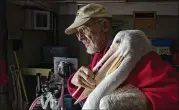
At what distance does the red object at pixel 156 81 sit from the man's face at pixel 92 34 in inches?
11.6

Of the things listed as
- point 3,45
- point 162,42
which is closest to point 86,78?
point 3,45

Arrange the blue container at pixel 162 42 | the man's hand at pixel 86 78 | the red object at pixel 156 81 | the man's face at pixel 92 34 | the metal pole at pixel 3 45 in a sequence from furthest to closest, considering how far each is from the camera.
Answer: the blue container at pixel 162 42, the metal pole at pixel 3 45, the man's face at pixel 92 34, the man's hand at pixel 86 78, the red object at pixel 156 81

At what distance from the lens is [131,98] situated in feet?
3.23

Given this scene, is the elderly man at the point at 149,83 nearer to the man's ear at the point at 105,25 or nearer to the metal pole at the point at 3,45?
the man's ear at the point at 105,25

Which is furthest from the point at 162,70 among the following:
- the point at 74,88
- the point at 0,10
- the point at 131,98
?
the point at 0,10

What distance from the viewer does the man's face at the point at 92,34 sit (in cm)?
125

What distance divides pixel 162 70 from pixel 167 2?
3046mm

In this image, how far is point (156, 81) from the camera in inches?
38.4

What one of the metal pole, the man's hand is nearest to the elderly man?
the man's hand

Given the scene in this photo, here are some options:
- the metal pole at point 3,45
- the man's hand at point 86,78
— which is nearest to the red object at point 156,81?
the man's hand at point 86,78

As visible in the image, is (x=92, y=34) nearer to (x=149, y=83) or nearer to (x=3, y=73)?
(x=149, y=83)

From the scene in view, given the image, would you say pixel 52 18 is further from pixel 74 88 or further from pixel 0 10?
pixel 74 88

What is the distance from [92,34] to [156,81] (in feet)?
1.37

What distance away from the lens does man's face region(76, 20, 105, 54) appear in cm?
125
